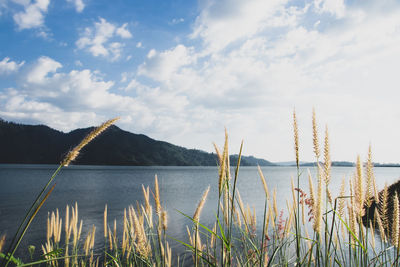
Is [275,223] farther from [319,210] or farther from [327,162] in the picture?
[327,162]

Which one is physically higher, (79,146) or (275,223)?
(79,146)

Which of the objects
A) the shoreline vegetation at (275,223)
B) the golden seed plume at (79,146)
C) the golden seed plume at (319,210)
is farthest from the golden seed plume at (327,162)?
the golden seed plume at (79,146)

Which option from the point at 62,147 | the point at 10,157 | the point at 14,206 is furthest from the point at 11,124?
the point at 14,206

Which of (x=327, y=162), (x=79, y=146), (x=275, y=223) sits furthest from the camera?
(x=275, y=223)

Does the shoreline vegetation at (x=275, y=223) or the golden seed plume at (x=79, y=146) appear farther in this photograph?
the shoreline vegetation at (x=275, y=223)

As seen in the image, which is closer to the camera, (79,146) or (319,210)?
(79,146)

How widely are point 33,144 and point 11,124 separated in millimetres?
25435

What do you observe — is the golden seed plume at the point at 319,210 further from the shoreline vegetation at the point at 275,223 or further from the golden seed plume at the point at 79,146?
the golden seed plume at the point at 79,146

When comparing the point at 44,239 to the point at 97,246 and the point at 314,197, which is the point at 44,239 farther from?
the point at 314,197

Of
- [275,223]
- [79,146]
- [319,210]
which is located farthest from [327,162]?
[275,223]

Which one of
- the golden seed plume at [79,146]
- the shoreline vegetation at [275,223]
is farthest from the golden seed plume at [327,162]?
the golden seed plume at [79,146]

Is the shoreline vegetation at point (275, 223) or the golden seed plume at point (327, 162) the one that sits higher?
the golden seed plume at point (327, 162)

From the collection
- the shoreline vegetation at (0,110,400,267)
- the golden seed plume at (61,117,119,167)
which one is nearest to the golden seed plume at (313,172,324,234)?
the shoreline vegetation at (0,110,400,267)

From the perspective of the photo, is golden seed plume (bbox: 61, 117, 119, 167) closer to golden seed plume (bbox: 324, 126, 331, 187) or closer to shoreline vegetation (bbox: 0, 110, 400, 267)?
shoreline vegetation (bbox: 0, 110, 400, 267)
